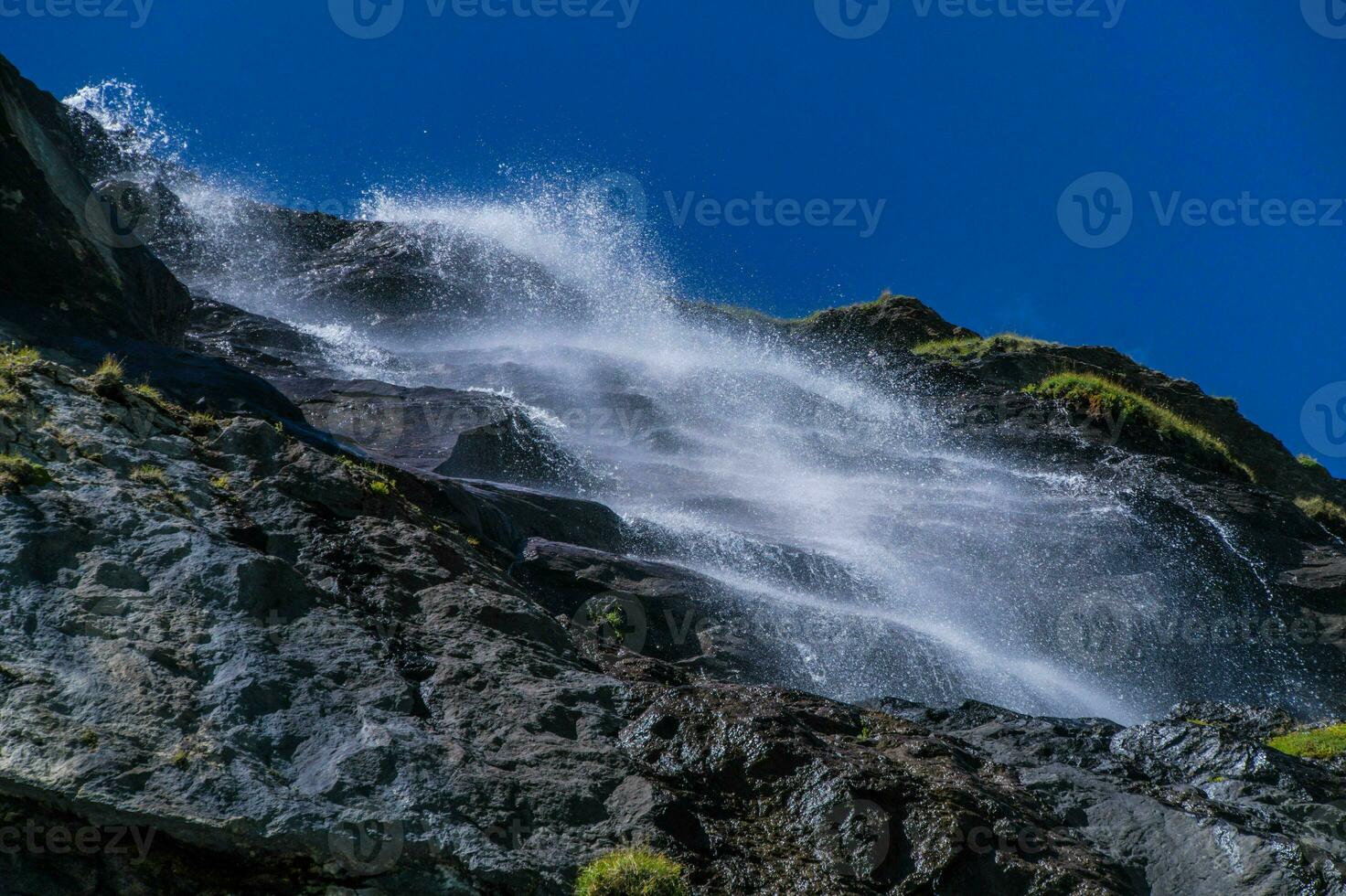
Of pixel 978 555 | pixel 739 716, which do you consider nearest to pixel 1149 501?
pixel 978 555

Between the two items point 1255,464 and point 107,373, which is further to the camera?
point 1255,464

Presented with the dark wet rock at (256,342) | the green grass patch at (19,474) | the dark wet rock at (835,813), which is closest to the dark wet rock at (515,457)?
the dark wet rock at (256,342)

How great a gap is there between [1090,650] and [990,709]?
Result: 8396 millimetres

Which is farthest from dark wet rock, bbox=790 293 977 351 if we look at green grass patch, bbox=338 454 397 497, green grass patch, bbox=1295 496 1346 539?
green grass patch, bbox=338 454 397 497

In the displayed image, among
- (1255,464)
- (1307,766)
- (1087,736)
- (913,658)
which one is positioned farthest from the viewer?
→ (1255,464)

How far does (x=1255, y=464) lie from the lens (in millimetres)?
34531

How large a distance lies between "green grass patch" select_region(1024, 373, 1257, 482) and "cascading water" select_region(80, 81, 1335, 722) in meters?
4.39

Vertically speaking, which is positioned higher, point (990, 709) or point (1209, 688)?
point (1209, 688)

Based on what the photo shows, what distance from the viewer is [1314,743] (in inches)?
505

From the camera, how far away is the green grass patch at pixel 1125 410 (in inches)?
1162

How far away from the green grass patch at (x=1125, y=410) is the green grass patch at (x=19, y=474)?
28460mm

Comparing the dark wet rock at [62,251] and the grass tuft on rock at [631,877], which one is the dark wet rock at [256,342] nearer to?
the dark wet rock at [62,251]

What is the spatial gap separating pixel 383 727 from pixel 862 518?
57.5ft

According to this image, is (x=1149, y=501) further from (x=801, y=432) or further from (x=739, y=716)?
(x=739, y=716)
